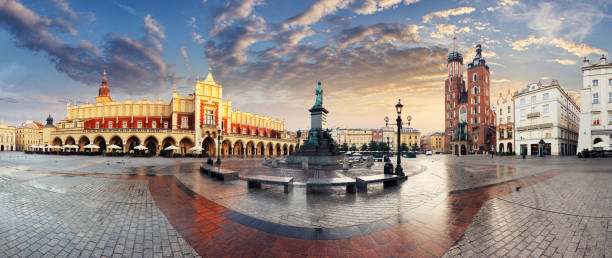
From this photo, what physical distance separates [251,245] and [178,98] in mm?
47843

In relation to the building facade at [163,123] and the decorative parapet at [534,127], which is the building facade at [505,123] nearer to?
the decorative parapet at [534,127]

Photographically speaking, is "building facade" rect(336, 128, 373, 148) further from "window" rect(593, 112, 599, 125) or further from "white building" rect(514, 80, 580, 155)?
"window" rect(593, 112, 599, 125)

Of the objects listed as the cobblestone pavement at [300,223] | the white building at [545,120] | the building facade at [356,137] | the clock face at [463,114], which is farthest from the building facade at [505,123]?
the building facade at [356,137]

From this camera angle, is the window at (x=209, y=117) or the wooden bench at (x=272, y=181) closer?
the wooden bench at (x=272, y=181)

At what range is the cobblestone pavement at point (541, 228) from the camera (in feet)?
10.9

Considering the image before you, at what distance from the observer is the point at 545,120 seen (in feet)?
135

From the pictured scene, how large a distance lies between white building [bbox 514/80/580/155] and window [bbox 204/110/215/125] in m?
58.3

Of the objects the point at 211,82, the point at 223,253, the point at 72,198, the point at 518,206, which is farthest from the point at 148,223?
the point at 211,82

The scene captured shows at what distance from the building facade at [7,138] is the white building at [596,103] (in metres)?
178

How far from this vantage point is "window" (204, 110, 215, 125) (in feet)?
142

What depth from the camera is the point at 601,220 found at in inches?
183

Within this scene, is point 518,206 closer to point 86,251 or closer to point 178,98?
point 86,251

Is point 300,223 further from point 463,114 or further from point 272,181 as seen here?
point 463,114

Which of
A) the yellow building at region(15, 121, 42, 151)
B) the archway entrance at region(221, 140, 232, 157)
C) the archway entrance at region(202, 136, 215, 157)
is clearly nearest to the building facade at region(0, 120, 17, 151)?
the yellow building at region(15, 121, 42, 151)
